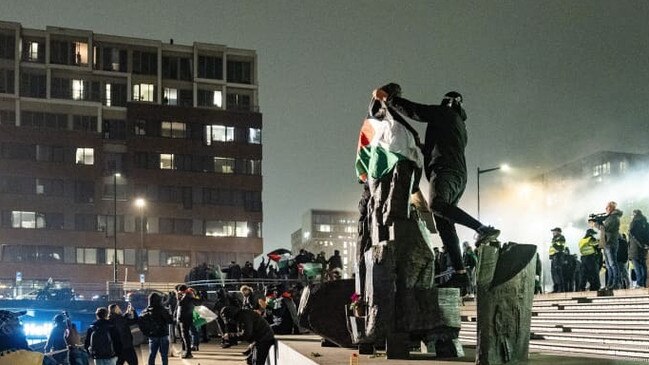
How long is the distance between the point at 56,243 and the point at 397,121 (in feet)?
242

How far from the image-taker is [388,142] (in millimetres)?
7926

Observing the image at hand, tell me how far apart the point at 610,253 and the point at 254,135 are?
70.5 meters

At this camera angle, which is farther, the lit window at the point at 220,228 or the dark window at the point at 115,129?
the lit window at the point at 220,228

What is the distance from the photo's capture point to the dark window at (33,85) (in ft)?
257

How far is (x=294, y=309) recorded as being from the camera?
1819cm

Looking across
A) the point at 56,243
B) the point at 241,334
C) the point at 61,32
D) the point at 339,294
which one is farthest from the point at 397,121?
the point at 61,32

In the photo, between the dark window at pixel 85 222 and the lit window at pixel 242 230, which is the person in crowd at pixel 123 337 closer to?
the dark window at pixel 85 222

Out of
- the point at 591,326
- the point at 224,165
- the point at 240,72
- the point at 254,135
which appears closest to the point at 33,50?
the point at 240,72

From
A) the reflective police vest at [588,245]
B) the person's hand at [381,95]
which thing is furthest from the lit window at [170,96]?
the person's hand at [381,95]

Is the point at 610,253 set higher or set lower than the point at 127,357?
higher

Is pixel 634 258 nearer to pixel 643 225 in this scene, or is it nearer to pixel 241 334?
pixel 643 225

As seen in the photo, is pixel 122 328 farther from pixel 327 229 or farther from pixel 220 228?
pixel 327 229

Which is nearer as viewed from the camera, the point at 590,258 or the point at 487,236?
the point at 487,236

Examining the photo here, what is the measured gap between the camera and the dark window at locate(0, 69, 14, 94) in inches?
3063
